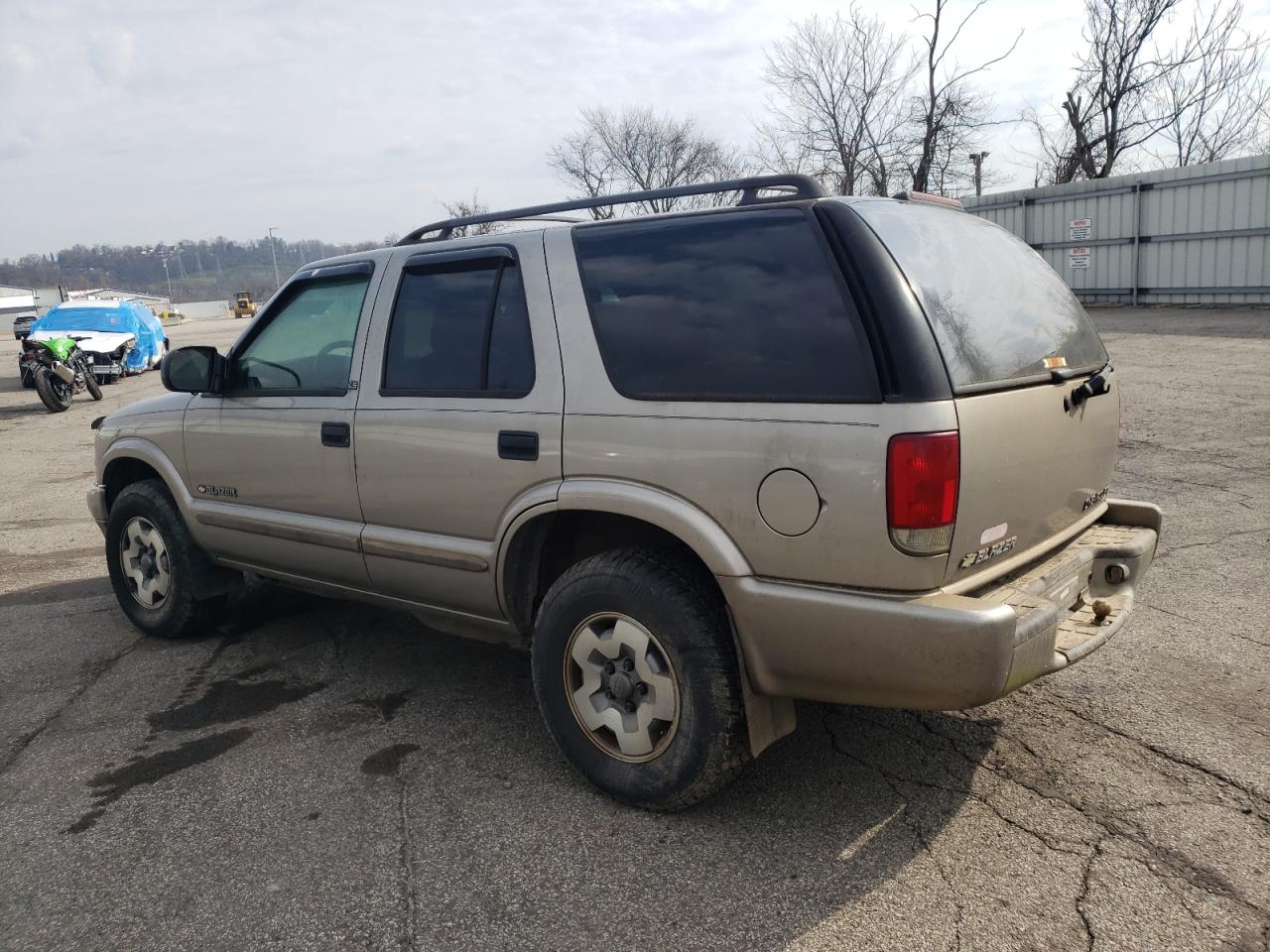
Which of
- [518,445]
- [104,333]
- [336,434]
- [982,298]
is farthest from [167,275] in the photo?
[982,298]

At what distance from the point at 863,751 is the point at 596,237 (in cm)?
202

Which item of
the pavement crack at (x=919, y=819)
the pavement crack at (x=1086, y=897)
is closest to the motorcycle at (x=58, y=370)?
the pavement crack at (x=919, y=819)

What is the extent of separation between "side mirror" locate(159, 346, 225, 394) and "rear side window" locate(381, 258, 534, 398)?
1102mm

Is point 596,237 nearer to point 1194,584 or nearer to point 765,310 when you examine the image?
point 765,310

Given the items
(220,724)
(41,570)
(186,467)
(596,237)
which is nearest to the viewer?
(596,237)

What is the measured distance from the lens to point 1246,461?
287 inches

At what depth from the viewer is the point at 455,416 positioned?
352 centimetres

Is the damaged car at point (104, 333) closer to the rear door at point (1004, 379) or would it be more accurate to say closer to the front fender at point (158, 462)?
the front fender at point (158, 462)

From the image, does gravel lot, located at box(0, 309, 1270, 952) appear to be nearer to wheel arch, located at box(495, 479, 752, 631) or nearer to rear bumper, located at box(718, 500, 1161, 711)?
rear bumper, located at box(718, 500, 1161, 711)

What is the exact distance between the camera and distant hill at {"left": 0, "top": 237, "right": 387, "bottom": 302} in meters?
126

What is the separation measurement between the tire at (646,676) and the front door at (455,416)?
384mm

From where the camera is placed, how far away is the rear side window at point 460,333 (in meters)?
3.44

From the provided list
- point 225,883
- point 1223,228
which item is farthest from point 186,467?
point 1223,228

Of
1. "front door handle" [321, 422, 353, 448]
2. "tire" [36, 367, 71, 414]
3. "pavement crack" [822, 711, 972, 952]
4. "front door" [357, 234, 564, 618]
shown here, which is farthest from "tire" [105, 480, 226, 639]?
"tire" [36, 367, 71, 414]
